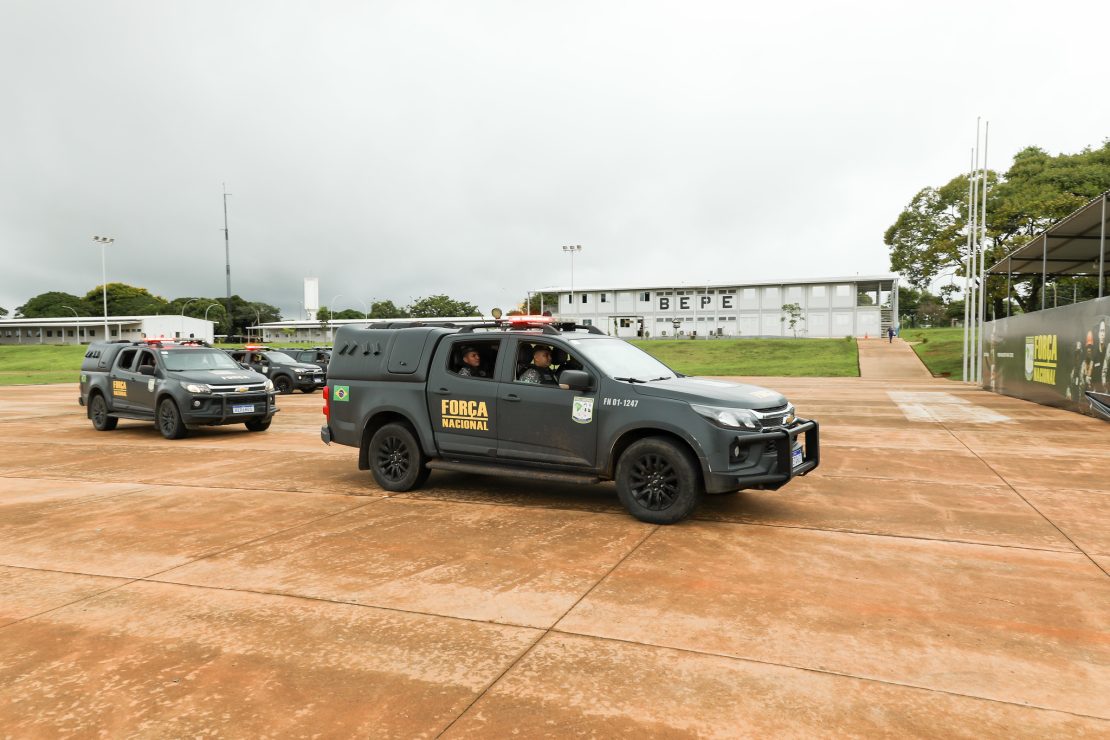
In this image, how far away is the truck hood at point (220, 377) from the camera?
12.6m

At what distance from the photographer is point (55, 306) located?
117250 millimetres

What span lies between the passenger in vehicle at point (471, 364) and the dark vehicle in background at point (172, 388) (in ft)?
23.7

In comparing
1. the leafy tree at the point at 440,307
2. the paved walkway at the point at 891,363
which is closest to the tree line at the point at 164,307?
the leafy tree at the point at 440,307

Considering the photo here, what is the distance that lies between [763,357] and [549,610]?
48102 millimetres

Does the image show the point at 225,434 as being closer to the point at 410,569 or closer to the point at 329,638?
the point at 410,569

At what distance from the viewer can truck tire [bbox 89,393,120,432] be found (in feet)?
45.8

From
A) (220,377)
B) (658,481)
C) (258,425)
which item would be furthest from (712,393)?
(258,425)

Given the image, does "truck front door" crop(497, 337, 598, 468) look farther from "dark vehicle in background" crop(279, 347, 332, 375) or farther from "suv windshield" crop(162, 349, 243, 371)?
"dark vehicle in background" crop(279, 347, 332, 375)

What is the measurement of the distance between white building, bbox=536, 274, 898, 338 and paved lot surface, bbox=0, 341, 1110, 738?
237 feet

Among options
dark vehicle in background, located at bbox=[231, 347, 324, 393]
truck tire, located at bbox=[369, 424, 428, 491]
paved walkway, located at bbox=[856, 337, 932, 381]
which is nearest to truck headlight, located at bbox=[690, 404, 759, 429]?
truck tire, located at bbox=[369, 424, 428, 491]

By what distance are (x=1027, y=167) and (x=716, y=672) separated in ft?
151

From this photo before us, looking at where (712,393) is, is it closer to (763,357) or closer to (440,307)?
(763,357)

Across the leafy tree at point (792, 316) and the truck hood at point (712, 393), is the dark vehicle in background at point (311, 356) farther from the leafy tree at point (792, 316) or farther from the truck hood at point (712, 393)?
the leafy tree at point (792, 316)

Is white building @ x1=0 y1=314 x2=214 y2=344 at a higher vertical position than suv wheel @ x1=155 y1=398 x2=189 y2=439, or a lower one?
higher
